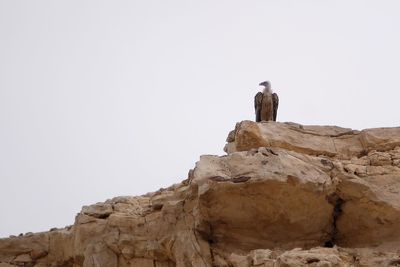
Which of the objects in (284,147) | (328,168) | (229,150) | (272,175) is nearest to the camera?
(272,175)

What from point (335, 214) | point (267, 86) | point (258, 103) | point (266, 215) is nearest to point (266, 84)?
point (267, 86)

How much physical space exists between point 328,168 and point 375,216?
134 cm

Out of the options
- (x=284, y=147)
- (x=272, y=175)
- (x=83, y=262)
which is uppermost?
(x=284, y=147)

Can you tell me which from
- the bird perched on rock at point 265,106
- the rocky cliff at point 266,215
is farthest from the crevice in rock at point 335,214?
the bird perched on rock at point 265,106

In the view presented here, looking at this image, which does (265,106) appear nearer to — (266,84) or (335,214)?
(266,84)

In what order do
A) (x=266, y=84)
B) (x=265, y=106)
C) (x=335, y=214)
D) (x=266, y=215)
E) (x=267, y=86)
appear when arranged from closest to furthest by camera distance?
(x=266, y=215) < (x=335, y=214) < (x=265, y=106) < (x=267, y=86) < (x=266, y=84)

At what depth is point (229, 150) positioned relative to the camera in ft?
45.6

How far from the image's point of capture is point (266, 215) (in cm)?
1126

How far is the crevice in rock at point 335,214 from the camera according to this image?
37.4 feet

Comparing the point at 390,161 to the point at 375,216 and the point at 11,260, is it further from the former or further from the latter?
the point at 11,260

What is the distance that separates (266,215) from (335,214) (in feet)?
4.87

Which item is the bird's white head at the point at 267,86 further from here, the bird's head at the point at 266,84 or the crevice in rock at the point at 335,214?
the crevice in rock at the point at 335,214

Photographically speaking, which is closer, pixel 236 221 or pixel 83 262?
pixel 236 221

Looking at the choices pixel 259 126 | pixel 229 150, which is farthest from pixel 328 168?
pixel 229 150
